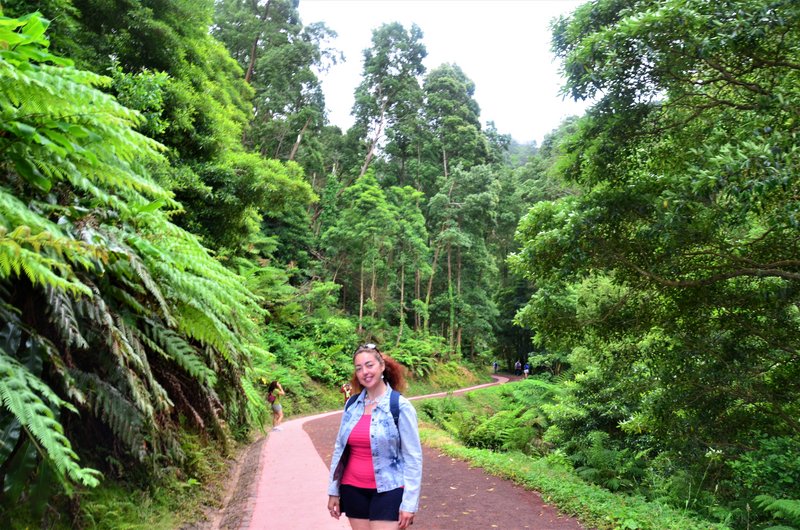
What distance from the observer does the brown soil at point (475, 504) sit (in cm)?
534

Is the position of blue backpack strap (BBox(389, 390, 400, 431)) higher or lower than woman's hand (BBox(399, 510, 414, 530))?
higher

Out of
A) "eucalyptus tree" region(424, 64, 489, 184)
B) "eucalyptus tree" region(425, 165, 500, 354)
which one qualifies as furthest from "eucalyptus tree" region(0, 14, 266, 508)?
"eucalyptus tree" region(424, 64, 489, 184)

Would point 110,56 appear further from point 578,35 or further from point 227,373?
point 578,35

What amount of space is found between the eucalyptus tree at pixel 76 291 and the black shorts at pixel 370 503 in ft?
4.26

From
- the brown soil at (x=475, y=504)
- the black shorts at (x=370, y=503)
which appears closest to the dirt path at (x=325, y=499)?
the brown soil at (x=475, y=504)

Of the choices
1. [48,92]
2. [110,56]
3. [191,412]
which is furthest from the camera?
[110,56]

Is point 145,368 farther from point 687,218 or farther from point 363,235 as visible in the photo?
point 363,235

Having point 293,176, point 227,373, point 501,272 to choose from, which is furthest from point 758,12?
point 501,272

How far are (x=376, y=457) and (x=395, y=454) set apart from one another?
108 millimetres

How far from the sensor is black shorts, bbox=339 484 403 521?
2.61 meters

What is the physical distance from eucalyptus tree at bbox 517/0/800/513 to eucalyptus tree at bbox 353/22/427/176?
28.1m

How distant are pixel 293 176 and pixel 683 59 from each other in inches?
430

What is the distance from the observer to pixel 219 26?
2595 centimetres

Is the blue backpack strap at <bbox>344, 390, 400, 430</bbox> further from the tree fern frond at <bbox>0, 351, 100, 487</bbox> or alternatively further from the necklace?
the tree fern frond at <bbox>0, 351, 100, 487</bbox>
